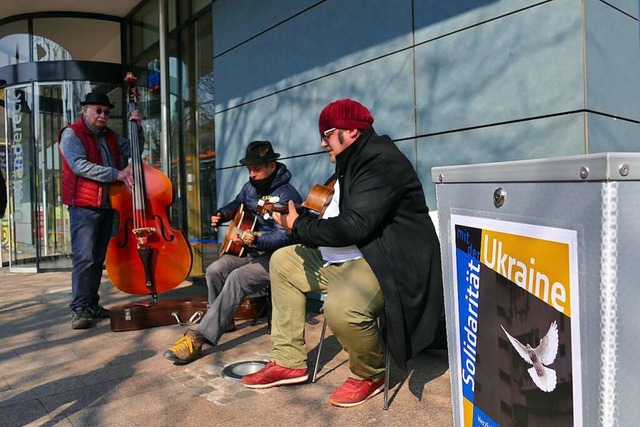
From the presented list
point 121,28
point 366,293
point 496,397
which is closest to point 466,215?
point 496,397

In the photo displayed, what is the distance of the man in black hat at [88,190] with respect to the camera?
4.11 metres

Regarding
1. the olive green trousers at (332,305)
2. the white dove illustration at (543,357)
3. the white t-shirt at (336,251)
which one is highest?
the white t-shirt at (336,251)

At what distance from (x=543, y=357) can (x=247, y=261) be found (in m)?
2.94

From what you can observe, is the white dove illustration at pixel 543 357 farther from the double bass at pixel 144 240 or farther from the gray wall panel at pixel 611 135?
the double bass at pixel 144 240

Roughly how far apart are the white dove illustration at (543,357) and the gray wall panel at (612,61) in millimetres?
2301

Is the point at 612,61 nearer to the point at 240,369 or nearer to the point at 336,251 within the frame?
the point at 336,251


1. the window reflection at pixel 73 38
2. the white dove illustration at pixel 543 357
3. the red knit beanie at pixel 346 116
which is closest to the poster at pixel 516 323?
the white dove illustration at pixel 543 357

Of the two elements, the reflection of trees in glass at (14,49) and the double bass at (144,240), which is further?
the reflection of trees in glass at (14,49)

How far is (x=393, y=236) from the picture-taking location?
2459 mm

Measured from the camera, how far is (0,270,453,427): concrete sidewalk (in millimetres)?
2494

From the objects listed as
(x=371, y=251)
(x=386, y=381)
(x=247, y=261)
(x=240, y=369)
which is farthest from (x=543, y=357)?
(x=247, y=261)

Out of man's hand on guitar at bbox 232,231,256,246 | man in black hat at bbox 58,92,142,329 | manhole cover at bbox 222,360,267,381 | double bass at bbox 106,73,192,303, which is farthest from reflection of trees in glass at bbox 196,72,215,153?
manhole cover at bbox 222,360,267,381

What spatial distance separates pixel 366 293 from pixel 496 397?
131 cm

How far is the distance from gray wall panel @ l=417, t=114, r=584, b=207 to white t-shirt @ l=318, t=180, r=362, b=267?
1.08 m
